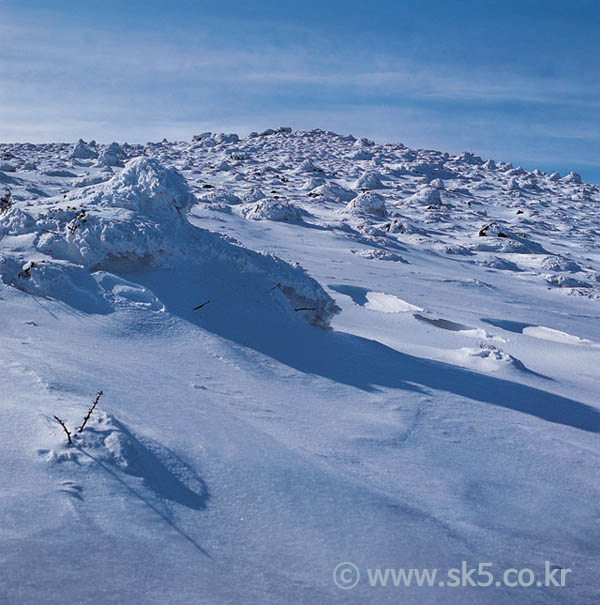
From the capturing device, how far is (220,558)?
151 centimetres

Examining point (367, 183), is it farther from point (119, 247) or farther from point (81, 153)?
point (119, 247)

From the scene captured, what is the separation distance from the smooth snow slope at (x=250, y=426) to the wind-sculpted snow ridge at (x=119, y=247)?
16 mm

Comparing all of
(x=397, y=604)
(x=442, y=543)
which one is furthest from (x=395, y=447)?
(x=397, y=604)

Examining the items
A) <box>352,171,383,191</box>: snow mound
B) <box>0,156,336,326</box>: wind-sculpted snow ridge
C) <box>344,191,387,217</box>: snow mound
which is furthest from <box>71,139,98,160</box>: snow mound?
<box>0,156,336,326</box>: wind-sculpted snow ridge

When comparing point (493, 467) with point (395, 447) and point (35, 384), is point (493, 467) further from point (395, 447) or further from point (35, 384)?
point (35, 384)

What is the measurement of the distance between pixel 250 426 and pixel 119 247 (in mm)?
1781

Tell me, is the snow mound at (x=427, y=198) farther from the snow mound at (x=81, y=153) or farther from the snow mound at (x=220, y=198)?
the snow mound at (x=81, y=153)

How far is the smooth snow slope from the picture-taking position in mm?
1503

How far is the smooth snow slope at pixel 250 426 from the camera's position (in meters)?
1.50

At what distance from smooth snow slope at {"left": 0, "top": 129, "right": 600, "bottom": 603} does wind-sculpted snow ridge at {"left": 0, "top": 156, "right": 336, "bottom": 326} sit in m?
0.02

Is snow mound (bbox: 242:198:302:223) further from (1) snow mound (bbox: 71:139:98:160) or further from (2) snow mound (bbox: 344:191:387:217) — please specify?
(1) snow mound (bbox: 71:139:98:160)

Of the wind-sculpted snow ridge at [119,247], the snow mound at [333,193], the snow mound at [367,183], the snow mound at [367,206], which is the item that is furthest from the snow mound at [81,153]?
the wind-sculpted snow ridge at [119,247]

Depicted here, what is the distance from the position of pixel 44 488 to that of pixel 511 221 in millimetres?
A: 16816

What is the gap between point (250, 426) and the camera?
2252 millimetres
